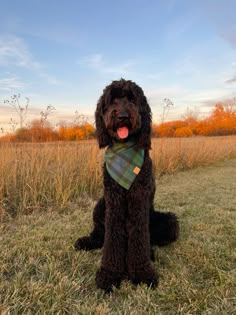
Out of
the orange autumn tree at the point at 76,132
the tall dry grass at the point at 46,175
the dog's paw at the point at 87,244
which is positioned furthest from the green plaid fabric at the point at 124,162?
the orange autumn tree at the point at 76,132

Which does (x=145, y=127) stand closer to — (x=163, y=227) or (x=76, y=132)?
(x=163, y=227)

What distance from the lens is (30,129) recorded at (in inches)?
275

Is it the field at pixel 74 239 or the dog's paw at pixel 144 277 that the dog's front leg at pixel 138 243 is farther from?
the field at pixel 74 239

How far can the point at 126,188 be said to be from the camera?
9.64 ft

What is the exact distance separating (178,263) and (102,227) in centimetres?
89

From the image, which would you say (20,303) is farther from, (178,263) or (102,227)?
(178,263)

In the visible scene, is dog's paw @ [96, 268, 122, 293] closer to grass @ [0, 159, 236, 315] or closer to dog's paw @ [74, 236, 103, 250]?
grass @ [0, 159, 236, 315]

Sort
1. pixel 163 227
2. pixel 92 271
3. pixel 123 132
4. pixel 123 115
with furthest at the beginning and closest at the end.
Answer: pixel 163 227 → pixel 92 271 → pixel 123 132 → pixel 123 115

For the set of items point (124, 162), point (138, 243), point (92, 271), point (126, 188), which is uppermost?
point (124, 162)

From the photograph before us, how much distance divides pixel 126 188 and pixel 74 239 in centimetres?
147

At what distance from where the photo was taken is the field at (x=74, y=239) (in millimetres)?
2578

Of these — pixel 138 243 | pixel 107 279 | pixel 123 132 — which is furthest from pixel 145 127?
pixel 107 279

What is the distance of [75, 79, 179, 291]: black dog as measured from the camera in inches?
113

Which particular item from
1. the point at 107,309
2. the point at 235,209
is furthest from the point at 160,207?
the point at 107,309
